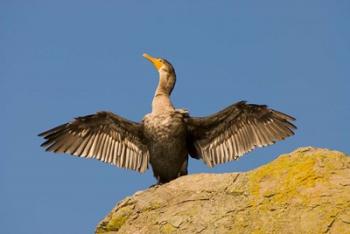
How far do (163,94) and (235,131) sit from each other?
1.25 m

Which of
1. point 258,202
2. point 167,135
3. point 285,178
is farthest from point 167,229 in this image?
point 167,135

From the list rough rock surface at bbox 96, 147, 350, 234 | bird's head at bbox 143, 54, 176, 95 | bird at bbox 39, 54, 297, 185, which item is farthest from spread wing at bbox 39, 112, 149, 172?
rough rock surface at bbox 96, 147, 350, 234

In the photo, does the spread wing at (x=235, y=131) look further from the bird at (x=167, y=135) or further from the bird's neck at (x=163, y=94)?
the bird's neck at (x=163, y=94)

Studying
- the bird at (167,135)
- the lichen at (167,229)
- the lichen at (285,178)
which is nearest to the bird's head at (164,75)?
the bird at (167,135)

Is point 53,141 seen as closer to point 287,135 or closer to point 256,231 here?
point 287,135

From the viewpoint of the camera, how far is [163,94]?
38.4ft

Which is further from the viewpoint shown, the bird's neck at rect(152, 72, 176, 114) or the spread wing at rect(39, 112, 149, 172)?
the spread wing at rect(39, 112, 149, 172)

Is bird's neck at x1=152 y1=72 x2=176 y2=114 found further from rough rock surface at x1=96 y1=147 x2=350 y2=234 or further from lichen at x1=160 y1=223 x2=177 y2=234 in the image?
lichen at x1=160 y1=223 x2=177 y2=234

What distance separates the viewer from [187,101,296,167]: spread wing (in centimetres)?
1141

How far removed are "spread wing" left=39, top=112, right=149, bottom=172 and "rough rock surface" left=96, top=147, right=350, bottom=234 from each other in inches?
101

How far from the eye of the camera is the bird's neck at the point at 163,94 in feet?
36.9

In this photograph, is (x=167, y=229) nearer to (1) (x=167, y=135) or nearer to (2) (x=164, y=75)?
(1) (x=167, y=135)

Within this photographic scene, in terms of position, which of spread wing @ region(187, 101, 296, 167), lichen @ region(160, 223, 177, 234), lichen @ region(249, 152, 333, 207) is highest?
spread wing @ region(187, 101, 296, 167)

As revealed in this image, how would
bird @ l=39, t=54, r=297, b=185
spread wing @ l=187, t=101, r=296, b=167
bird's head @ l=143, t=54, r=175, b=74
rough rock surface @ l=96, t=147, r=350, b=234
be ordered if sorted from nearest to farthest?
1. rough rock surface @ l=96, t=147, r=350, b=234
2. bird @ l=39, t=54, r=297, b=185
3. spread wing @ l=187, t=101, r=296, b=167
4. bird's head @ l=143, t=54, r=175, b=74
